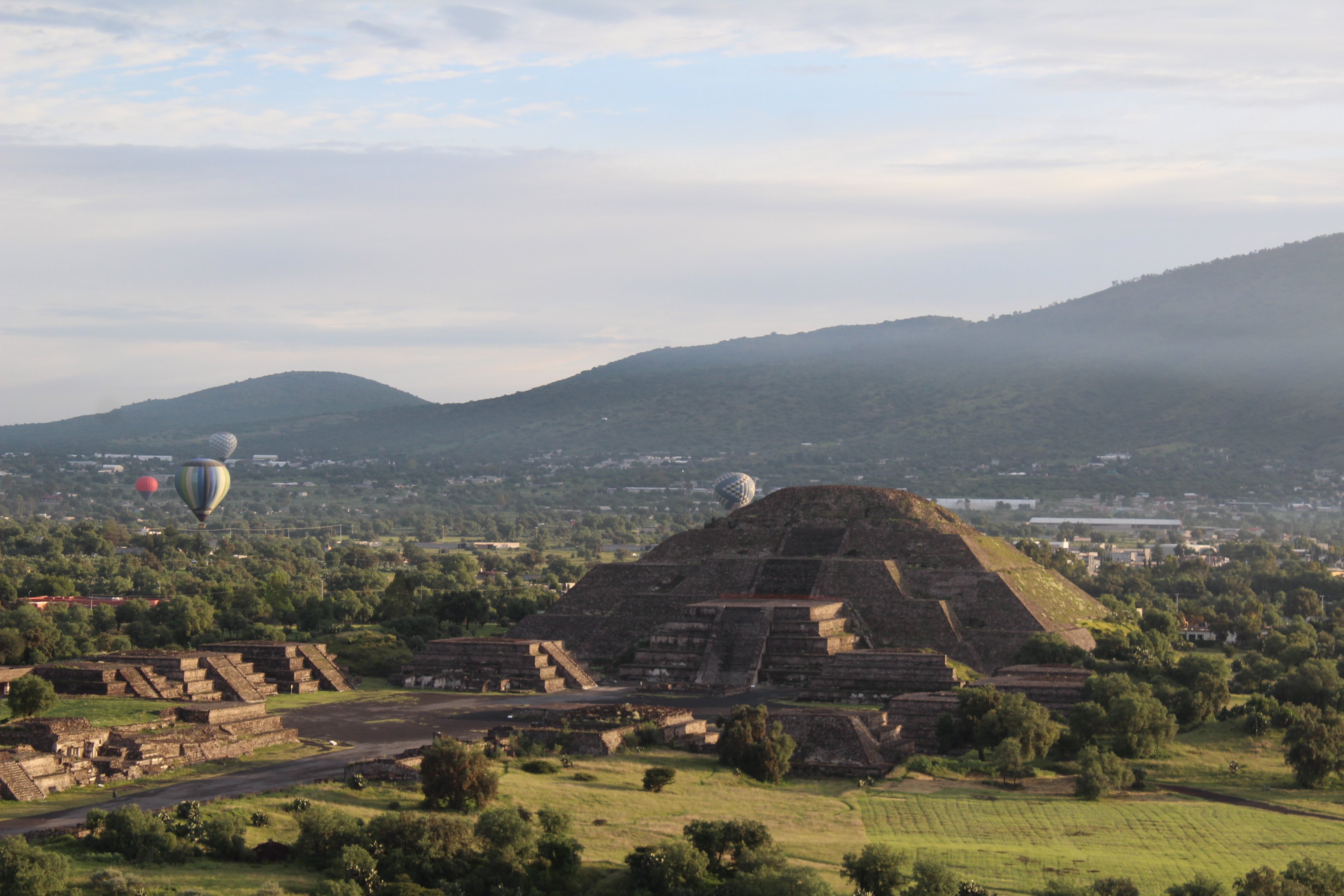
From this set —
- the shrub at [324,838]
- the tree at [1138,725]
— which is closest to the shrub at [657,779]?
the shrub at [324,838]

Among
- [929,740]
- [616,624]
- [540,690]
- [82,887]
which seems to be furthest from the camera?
[616,624]

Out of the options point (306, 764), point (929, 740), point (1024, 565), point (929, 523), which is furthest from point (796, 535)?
point (306, 764)

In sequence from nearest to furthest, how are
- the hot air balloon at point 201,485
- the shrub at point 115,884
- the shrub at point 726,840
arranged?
the shrub at point 115,884, the shrub at point 726,840, the hot air balloon at point 201,485

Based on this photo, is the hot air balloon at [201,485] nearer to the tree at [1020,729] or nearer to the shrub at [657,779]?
the tree at [1020,729]

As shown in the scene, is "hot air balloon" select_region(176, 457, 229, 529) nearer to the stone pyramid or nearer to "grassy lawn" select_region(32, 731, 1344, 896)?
the stone pyramid

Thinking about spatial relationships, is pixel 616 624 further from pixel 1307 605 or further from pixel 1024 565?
pixel 1307 605

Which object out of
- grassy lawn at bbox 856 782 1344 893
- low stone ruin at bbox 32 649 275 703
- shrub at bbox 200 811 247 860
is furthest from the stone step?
shrub at bbox 200 811 247 860
